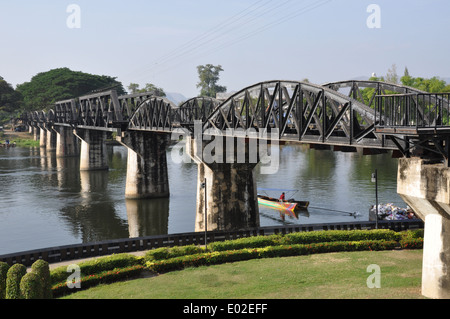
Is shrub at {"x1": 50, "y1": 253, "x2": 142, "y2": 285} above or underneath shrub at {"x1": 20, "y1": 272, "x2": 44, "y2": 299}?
underneath

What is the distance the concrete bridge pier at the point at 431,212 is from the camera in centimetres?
1942

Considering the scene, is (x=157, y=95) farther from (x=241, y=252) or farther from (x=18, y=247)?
(x=241, y=252)

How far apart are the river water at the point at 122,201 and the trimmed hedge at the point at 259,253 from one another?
20548mm

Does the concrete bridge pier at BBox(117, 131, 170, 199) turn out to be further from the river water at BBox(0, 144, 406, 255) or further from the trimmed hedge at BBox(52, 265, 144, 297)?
the trimmed hedge at BBox(52, 265, 144, 297)

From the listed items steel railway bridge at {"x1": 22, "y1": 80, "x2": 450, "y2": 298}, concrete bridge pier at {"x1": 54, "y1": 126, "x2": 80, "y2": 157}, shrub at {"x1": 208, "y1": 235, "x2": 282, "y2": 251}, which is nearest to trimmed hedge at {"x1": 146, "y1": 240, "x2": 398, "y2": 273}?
Result: shrub at {"x1": 208, "y1": 235, "x2": 282, "y2": 251}

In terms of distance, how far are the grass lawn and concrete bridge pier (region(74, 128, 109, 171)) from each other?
70.8m

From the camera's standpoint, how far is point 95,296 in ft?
75.7

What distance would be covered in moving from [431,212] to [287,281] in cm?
766

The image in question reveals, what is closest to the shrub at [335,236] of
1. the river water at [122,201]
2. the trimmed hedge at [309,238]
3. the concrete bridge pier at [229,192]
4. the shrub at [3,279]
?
the trimmed hedge at [309,238]

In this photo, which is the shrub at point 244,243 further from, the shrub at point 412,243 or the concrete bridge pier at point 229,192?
the concrete bridge pier at point 229,192

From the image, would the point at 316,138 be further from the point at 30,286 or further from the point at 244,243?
the point at 30,286

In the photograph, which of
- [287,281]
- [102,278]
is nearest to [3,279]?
[102,278]

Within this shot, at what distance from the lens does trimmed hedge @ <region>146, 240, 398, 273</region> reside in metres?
27.6
